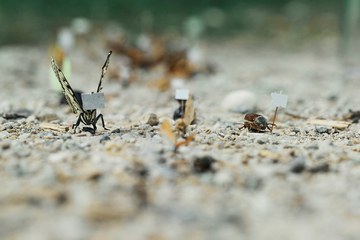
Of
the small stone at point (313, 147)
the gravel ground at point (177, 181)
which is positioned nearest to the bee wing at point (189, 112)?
the gravel ground at point (177, 181)

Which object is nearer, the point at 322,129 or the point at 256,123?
the point at 256,123

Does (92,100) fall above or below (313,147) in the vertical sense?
above

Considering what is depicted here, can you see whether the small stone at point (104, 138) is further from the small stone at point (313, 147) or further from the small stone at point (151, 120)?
the small stone at point (313, 147)

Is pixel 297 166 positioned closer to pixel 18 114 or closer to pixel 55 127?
pixel 55 127

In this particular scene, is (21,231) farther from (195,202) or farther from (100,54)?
(100,54)

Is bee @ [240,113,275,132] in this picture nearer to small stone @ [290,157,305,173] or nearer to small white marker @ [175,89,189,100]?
small white marker @ [175,89,189,100]

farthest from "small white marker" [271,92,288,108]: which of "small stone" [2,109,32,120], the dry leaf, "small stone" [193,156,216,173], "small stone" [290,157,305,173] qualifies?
"small stone" [2,109,32,120]

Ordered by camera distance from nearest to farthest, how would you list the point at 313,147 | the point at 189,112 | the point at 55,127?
the point at 313,147, the point at 55,127, the point at 189,112

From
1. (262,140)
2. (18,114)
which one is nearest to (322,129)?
(262,140)
